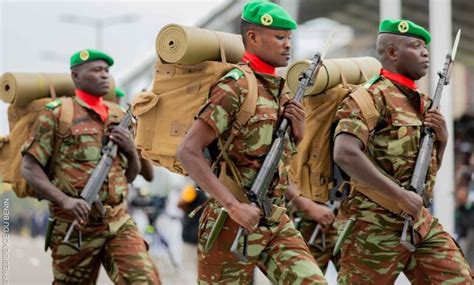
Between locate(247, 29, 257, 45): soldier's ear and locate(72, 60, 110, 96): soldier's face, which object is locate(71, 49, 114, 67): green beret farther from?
locate(247, 29, 257, 45): soldier's ear

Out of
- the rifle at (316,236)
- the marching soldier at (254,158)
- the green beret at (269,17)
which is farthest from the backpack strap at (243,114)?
the rifle at (316,236)

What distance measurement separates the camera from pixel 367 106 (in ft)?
19.5

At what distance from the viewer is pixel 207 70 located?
5762 mm

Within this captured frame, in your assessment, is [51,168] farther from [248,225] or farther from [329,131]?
[248,225]

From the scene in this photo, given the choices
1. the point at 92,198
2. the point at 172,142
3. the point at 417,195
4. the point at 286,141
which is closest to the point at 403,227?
the point at 417,195

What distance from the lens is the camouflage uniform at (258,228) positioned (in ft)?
17.8

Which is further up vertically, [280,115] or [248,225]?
[280,115]

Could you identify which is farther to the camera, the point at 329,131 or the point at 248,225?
the point at 329,131

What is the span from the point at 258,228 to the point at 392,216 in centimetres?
89

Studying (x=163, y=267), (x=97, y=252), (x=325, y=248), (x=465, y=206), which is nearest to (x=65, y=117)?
(x=97, y=252)

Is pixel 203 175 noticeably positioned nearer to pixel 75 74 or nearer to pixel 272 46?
pixel 272 46

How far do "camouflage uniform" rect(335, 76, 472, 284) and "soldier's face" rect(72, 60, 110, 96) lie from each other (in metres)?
2.31

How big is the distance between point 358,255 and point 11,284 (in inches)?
296

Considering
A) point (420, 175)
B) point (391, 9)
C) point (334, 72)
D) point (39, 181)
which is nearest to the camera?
point (420, 175)
